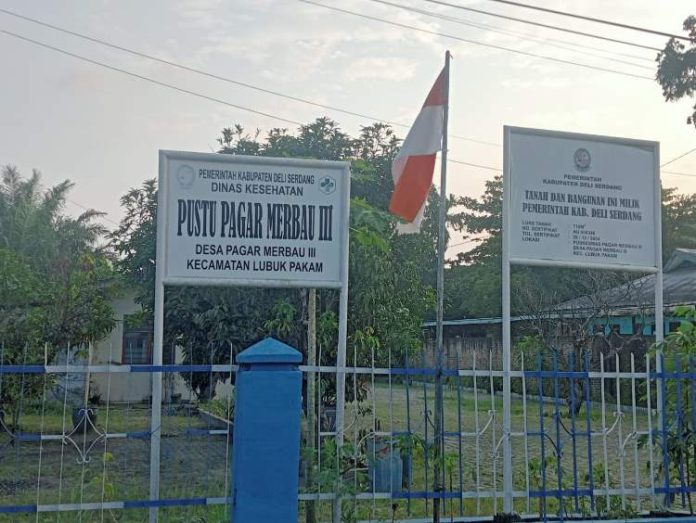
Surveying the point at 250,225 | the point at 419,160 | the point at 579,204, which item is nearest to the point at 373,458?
→ the point at 250,225

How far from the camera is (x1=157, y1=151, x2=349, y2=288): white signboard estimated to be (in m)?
6.23

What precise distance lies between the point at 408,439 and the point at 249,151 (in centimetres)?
714

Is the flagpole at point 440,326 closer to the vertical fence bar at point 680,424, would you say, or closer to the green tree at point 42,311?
the vertical fence bar at point 680,424

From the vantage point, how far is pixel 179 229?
6.23 meters

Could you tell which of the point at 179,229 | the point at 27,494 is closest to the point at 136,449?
the point at 27,494

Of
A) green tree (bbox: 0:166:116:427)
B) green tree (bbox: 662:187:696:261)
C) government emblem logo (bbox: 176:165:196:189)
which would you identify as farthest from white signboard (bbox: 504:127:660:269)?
green tree (bbox: 662:187:696:261)

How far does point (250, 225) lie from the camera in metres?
6.33

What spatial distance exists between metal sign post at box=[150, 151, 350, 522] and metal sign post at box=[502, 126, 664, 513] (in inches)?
62.3

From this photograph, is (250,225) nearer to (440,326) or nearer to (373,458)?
(440,326)

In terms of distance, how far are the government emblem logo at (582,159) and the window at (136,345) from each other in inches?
630

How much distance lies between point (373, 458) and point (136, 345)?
16.6m

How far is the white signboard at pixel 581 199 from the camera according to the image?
696 cm

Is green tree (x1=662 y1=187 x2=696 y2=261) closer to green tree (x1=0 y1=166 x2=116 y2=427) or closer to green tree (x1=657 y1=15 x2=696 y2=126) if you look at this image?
green tree (x1=657 y1=15 x2=696 y2=126)

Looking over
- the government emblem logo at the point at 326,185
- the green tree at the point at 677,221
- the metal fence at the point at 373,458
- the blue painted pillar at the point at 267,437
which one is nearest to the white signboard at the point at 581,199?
the metal fence at the point at 373,458
